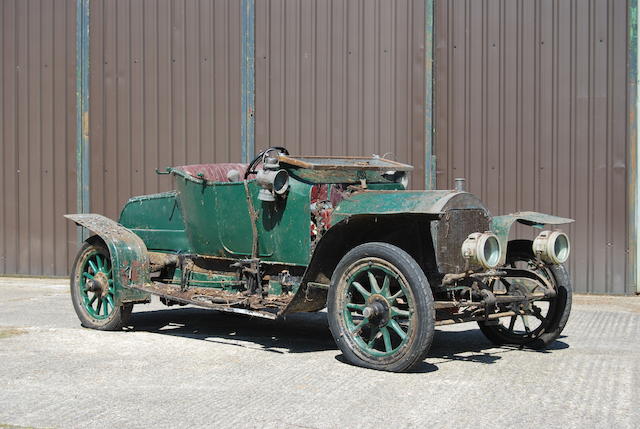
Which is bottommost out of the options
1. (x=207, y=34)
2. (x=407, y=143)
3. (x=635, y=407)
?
(x=635, y=407)

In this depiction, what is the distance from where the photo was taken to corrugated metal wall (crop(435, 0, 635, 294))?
11.0m

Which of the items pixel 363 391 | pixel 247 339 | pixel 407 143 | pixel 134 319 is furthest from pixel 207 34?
pixel 363 391

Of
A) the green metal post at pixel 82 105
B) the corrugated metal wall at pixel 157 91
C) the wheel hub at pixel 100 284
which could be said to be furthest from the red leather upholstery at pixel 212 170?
the green metal post at pixel 82 105

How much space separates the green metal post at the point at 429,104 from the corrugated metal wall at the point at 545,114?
108 mm

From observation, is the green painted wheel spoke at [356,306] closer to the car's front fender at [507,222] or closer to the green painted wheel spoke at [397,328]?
the green painted wheel spoke at [397,328]

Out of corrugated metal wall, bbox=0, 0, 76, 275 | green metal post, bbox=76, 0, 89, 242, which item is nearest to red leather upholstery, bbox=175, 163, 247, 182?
green metal post, bbox=76, 0, 89, 242

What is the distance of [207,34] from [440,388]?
308 inches

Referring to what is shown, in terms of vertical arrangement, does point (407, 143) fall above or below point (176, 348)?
above

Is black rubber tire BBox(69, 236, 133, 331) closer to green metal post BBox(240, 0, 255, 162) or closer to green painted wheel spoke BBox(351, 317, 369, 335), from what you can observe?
green painted wheel spoke BBox(351, 317, 369, 335)

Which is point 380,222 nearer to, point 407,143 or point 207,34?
point 407,143

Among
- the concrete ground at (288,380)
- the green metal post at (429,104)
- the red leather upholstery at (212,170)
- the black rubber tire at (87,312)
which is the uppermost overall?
the green metal post at (429,104)

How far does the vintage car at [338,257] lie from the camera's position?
646cm

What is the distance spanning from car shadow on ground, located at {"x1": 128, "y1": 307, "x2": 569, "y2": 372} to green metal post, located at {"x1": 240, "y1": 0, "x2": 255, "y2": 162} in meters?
2.94

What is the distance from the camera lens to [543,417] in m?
5.11
